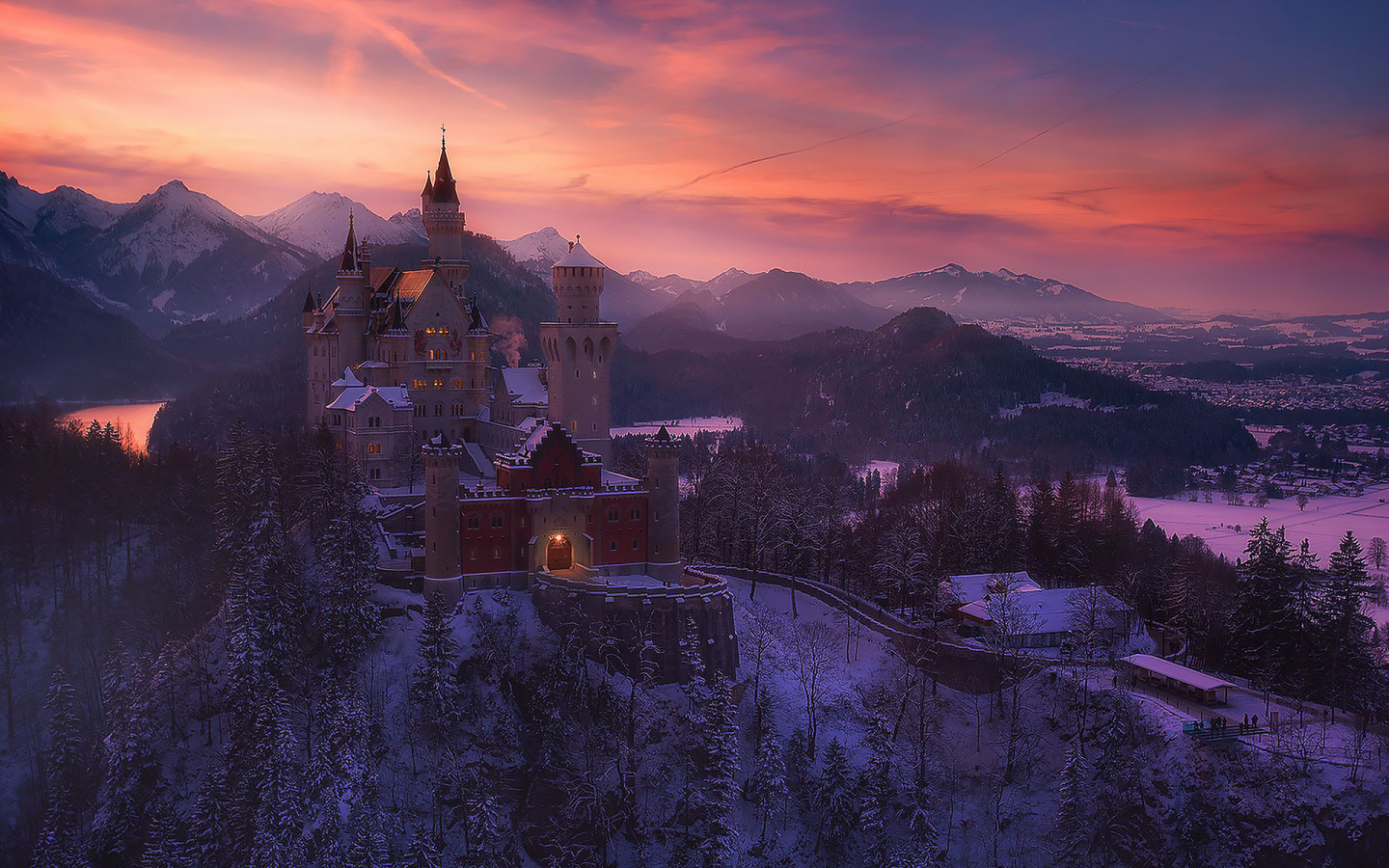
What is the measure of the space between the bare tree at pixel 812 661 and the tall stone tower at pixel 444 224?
46958 mm

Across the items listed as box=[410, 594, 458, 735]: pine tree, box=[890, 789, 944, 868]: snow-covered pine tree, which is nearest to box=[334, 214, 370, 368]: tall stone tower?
box=[410, 594, 458, 735]: pine tree

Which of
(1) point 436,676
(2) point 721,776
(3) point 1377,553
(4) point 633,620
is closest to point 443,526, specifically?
(1) point 436,676

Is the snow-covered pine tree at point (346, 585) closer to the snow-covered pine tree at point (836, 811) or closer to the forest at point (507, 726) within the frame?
the forest at point (507, 726)

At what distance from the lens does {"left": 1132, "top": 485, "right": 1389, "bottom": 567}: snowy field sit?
125 metres

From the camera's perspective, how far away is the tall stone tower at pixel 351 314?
91.2 metres

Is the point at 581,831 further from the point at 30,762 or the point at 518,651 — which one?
the point at 30,762

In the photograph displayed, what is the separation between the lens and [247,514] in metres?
68.6

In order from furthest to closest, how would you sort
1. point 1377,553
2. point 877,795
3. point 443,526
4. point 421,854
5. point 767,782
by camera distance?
1. point 1377,553
2. point 443,526
3. point 877,795
4. point 767,782
5. point 421,854

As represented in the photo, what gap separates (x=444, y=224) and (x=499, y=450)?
967 inches

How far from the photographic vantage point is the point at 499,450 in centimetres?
8619

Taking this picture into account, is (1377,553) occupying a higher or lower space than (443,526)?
lower

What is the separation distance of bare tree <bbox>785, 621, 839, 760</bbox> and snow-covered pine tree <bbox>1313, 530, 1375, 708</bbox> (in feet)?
105

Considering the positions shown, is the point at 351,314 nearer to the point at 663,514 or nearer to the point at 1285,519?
the point at 663,514

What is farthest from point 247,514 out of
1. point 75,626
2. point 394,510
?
point 75,626
